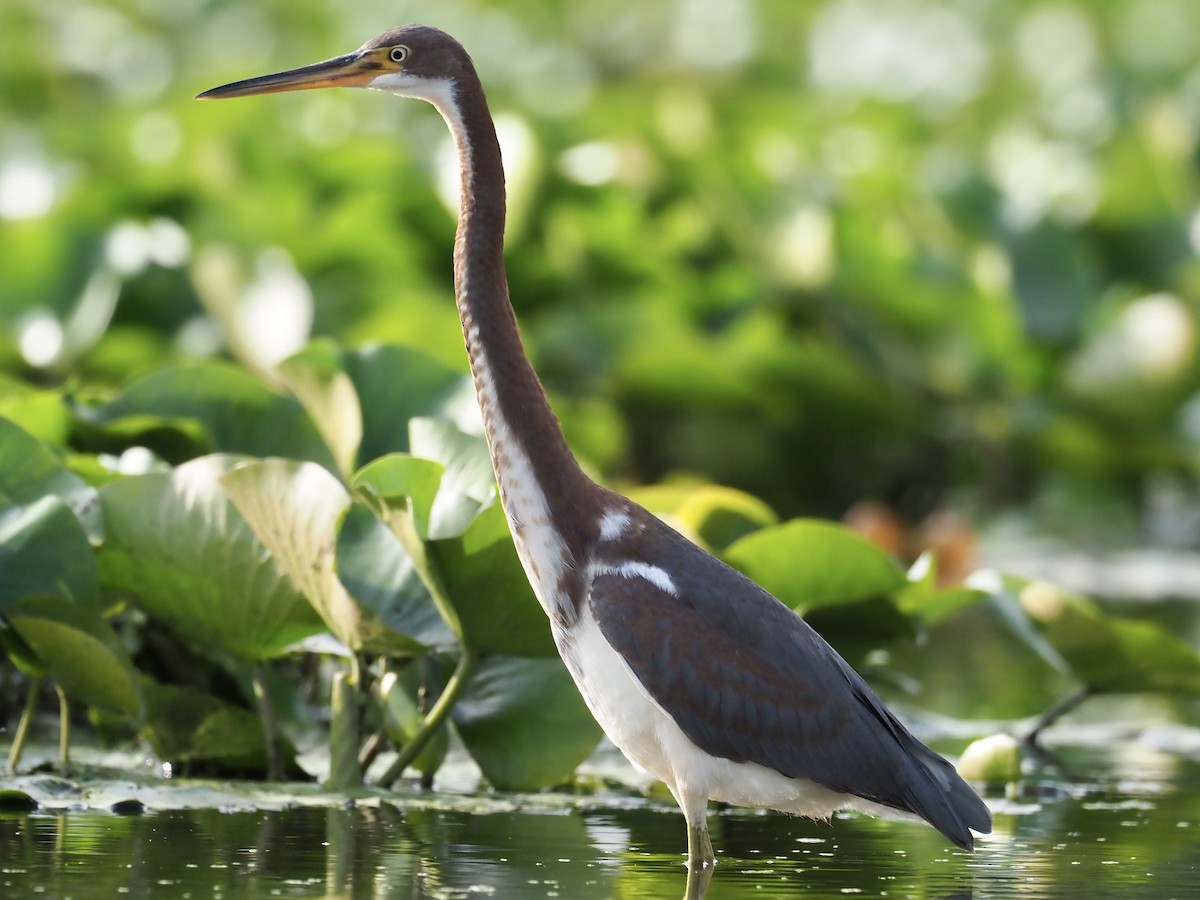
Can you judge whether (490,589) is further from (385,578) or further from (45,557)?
(45,557)

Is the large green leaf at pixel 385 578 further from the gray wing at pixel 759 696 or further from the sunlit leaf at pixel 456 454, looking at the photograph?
the gray wing at pixel 759 696

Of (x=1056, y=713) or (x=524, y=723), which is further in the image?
(x=1056, y=713)

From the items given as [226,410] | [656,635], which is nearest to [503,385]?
[656,635]

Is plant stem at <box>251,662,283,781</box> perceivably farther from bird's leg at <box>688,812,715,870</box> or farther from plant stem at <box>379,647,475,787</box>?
bird's leg at <box>688,812,715,870</box>

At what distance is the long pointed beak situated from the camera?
3.90 metres

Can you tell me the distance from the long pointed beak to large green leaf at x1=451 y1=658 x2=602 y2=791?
1.23 metres

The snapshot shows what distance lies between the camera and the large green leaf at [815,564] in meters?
4.60

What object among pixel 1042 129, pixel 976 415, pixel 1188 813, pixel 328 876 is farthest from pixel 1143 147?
pixel 328 876

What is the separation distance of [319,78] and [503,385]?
26.5 inches

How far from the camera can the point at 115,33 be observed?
17172mm

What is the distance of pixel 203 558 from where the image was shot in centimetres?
427

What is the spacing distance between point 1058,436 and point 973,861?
6.40 meters

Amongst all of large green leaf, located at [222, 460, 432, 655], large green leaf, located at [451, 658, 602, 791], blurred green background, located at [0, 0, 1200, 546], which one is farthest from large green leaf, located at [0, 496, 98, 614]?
blurred green background, located at [0, 0, 1200, 546]

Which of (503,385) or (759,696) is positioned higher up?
(503,385)
